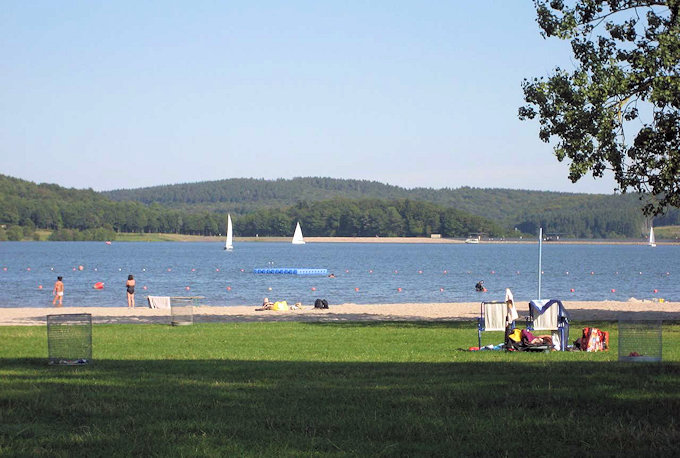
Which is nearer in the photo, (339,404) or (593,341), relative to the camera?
(339,404)

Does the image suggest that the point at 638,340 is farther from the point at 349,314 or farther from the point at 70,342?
the point at 349,314

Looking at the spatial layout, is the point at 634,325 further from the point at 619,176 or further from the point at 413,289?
the point at 413,289

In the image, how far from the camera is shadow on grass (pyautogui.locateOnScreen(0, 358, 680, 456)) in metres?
7.08

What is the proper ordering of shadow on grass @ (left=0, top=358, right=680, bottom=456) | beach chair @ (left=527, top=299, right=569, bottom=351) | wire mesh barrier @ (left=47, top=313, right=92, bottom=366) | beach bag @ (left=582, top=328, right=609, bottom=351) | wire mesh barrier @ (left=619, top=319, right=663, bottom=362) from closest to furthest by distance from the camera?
shadow on grass @ (left=0, top=358, right=680, bottom=456) < wire mesh barrier @ (left=47, top=313, right=92, bottom=366) < wire mesh barrier @ (left=619, top=319, right=663, bottom=362) < beach bag @ (left=582, top=328, right=609, bottom=351) < beach chair @ (left=527, top=299, right=569, bottom=351)

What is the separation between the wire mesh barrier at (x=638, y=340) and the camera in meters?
12.8

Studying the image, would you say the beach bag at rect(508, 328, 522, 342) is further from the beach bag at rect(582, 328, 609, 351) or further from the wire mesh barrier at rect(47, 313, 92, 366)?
the wire mesh barrier at rect(47, 313, 92, 366)

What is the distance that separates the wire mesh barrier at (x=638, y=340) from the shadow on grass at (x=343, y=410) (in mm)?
1086

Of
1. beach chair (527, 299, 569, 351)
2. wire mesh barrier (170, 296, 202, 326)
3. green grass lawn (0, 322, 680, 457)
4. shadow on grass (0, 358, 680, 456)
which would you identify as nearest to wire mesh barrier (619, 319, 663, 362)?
green grass lawn (0, 322, 680, 457)

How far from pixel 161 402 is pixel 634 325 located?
24.5 ft

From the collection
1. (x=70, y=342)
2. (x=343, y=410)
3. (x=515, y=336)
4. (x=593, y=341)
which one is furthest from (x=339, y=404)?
(x=593, y=341)

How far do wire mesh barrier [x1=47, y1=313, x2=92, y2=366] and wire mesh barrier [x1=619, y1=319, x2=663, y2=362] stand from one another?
8.03 meters

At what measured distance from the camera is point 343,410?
28.1ft

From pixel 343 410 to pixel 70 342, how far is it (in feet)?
19.6

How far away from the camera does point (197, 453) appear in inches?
269
